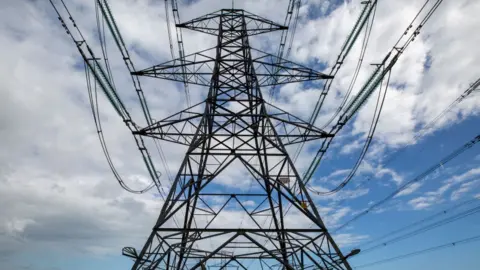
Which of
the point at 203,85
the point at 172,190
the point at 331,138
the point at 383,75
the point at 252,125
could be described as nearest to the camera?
the point at 383,75

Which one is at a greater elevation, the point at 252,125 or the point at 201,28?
the point at 201,28

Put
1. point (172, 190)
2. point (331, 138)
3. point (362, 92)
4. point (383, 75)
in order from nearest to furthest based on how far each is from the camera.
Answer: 1. point (383, 75)
2. point (362, 92)
3. point (172, 190)
4. point (331, 138)

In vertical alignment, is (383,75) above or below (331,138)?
below

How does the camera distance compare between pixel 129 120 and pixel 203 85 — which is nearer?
pixel 129 120

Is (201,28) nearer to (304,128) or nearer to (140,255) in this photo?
(304,128)

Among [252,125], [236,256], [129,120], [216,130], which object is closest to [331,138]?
[252,125]

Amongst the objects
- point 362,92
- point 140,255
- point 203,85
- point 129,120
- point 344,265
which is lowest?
point 344,265

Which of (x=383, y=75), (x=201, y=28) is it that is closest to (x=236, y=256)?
(x=383, y=75)

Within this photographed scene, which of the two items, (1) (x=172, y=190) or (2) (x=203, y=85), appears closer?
(1) (x=172, y=190)

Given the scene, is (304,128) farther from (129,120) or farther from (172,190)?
(129,120)
